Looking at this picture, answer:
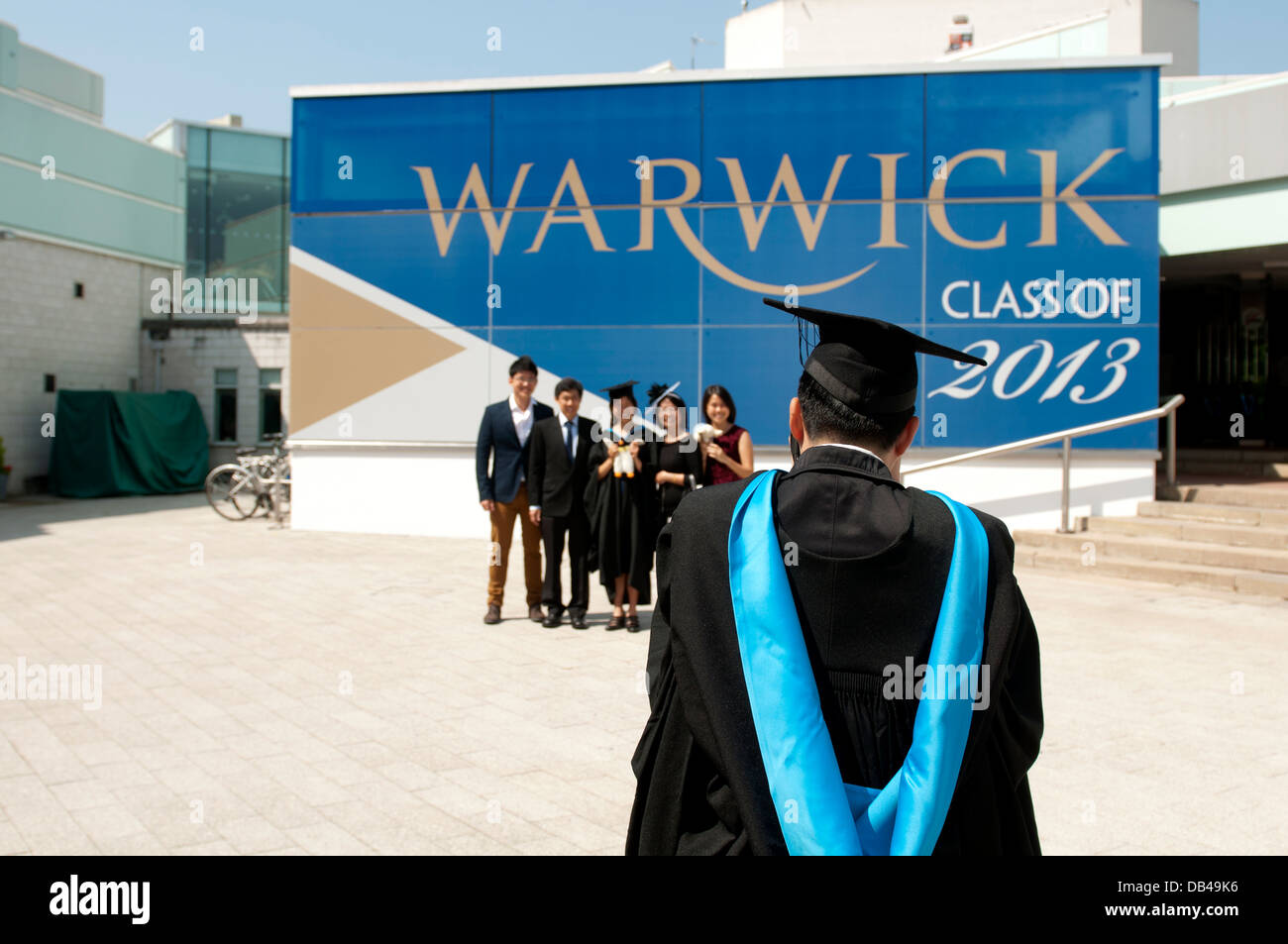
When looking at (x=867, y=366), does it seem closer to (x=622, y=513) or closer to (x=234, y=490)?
(x=622, y=513)

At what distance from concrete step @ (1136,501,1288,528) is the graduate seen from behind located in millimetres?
10221

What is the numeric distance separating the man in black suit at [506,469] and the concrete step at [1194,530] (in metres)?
6.63

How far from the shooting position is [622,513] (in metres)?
8.03

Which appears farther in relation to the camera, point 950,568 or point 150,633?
point 150,633

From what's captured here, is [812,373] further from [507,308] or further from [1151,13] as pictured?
[1151,13]

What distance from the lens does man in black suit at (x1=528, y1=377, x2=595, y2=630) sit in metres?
8.01

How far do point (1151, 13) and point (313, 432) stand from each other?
20286 millimetres

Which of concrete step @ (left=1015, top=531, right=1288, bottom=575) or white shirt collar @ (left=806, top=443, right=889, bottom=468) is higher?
white shirt collar @ (left=806, top=443, right=889, bottom=468)

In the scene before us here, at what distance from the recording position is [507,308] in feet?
43.5

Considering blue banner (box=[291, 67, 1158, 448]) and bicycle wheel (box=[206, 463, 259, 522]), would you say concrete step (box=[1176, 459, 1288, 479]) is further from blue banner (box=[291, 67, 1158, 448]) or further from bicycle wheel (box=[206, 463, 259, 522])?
bicycle wheel (box=[206, 463, 259, 522])

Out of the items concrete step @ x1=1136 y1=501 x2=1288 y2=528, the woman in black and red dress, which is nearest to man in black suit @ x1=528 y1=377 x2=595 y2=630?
the woman in black and red dress

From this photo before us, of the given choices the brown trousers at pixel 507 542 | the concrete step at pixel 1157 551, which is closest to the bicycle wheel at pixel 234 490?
the brown trousers at pixel 507 542

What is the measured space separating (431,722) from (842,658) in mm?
4129

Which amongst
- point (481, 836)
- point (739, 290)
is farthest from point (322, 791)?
point (739, 290)
